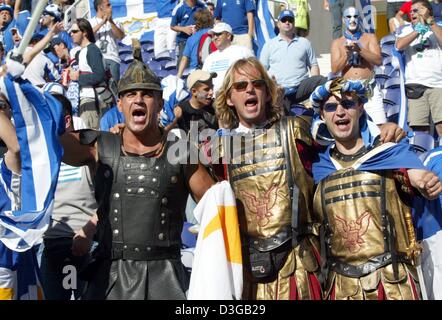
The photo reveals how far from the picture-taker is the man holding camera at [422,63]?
35.2ft

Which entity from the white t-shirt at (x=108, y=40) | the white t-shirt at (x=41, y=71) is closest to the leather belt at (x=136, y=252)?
the white t-shirt at (x=41, y=71)

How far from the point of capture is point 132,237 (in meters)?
6.10

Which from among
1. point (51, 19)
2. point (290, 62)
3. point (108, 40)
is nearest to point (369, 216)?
point (290, 62)

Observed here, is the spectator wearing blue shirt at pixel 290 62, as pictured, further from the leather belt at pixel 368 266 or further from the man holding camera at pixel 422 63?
the leather belt at pixel 368 266

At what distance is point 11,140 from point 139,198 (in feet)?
3.40

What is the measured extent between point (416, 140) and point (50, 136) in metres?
5.12

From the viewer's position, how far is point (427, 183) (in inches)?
238

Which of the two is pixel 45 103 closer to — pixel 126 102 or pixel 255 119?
pixel 126 102

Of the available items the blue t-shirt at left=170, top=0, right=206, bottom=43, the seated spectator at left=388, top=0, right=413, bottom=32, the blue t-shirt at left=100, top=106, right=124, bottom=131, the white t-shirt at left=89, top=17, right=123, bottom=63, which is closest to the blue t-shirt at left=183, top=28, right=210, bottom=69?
the white t-shirt at left=89, top=17, right=123, bottom=63

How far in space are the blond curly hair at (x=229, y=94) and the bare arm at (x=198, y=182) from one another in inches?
21.0

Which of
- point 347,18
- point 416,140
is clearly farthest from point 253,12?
point 416,140

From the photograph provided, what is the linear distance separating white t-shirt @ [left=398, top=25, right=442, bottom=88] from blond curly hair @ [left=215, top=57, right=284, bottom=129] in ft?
14.5
